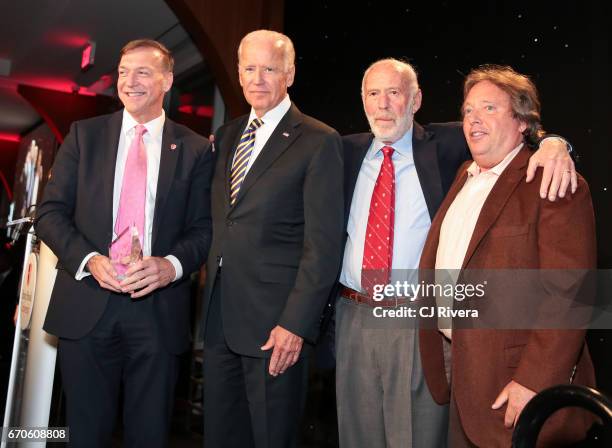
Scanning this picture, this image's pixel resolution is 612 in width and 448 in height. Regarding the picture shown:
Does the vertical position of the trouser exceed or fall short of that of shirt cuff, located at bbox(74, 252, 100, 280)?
it falls short

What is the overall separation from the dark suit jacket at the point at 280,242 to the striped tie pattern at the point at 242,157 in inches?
1.3

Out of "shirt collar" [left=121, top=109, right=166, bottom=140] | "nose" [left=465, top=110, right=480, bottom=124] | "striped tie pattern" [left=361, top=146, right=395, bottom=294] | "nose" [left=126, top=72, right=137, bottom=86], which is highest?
"nose" [left=126, top=72, right=137, bottom=86]

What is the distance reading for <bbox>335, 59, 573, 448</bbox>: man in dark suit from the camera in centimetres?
221

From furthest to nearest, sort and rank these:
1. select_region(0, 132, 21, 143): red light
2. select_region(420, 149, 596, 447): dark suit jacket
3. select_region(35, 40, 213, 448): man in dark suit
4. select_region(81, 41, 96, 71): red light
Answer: select_region(0, 132, 21, 143): red light < select_region(81, 41, 96, 71): red light < select_region(35, 40, 213, 448): man in dark suit < select_region(420, 149, 596, 447): dark suit jacket

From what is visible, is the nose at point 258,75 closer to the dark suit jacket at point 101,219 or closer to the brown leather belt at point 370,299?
the dark suit jacket at point 101,219

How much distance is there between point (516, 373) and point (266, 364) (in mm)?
798

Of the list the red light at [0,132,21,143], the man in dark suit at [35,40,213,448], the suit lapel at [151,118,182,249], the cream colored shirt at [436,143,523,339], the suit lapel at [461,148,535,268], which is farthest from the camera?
the red light at [0,132,21,143]

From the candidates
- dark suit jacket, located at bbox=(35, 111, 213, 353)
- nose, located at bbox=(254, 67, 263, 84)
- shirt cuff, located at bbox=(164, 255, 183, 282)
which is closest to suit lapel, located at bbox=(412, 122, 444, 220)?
nose, located at bbox=(254, 67, 263, 84)

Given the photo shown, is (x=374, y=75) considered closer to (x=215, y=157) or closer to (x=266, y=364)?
(x=215, y=157)

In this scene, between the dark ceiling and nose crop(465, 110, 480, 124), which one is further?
the dark ceiling

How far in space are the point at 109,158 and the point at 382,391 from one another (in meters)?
1.22

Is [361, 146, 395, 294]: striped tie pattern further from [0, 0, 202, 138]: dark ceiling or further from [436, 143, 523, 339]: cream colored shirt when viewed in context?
[0, 0, 202, 138]: dark ceiling

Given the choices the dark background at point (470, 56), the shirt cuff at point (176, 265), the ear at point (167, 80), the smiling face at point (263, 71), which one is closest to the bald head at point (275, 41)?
the smiling face at point (263, 71)

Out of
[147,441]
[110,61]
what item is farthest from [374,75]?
[110,61]
